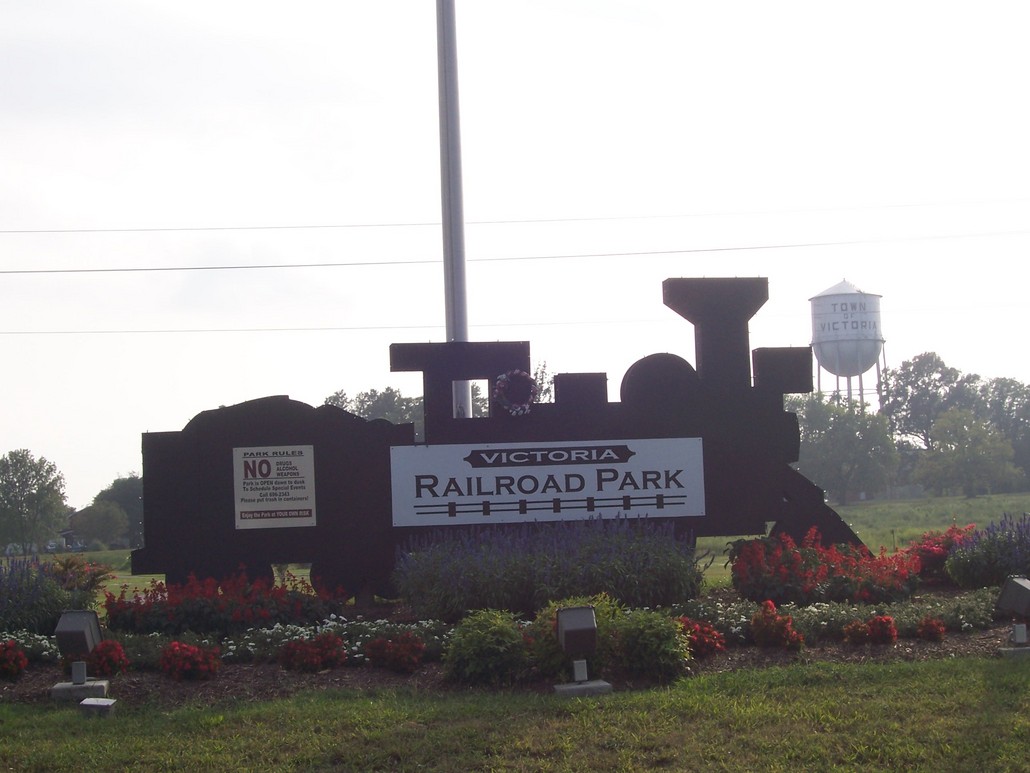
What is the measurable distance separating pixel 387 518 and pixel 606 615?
19.2 ft

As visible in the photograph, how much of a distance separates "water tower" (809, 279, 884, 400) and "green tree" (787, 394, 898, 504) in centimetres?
338

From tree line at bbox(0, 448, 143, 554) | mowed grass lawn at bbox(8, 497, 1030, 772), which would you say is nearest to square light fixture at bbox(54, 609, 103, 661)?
mowed grass lawn at bbox(8, 497, 1030, 772)

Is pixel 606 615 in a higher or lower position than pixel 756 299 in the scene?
lower

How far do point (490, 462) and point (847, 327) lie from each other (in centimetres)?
5639

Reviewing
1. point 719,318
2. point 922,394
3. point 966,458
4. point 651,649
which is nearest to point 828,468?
point 966,458

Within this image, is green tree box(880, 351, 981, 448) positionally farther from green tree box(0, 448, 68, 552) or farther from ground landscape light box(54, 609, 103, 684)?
ground landscape light box(54, 609, 103, 684)

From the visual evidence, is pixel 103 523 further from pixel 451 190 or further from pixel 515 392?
pixel 515 392

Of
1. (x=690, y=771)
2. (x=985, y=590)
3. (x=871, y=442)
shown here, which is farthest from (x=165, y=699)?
(x=871, y=442)

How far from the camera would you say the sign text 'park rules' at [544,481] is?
15.5 m

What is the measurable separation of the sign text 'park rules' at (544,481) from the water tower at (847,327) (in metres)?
54.6

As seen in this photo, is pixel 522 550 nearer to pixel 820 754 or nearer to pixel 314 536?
pixel 314 536

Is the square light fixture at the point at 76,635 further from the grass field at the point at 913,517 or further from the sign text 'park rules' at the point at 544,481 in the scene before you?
the grass field at the point at 913,517

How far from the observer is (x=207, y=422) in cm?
1532

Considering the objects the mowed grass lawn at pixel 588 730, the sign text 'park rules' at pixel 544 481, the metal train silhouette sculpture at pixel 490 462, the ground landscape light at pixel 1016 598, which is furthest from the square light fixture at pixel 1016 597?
Answer: the sign text 'park rules' at pixel 544 481
